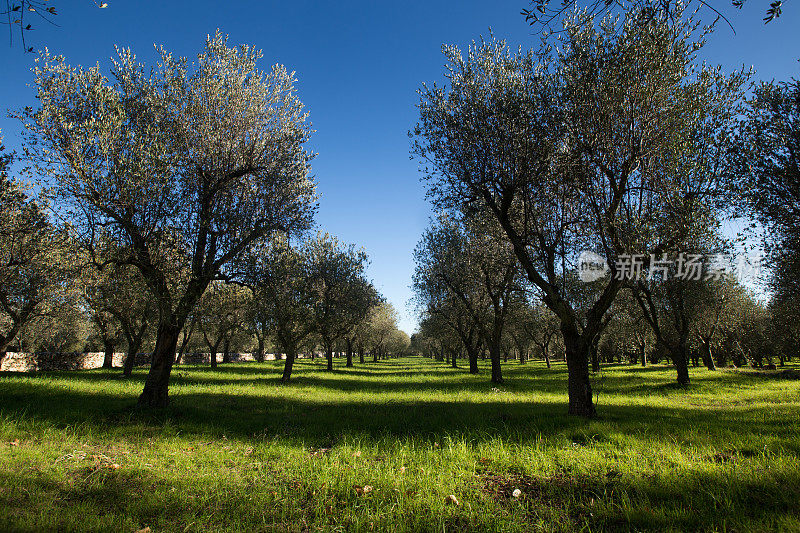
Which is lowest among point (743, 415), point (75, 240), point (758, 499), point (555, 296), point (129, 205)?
point (743, 415)

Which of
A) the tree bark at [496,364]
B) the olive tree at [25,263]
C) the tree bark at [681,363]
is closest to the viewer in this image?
the olive tree at [25,263]

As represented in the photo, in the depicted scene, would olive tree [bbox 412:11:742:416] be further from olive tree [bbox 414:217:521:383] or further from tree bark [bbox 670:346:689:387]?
tree bark [bbox 670:346:689:387]

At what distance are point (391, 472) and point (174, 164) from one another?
13.7 m

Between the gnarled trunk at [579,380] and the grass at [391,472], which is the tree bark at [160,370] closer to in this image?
the grass at [391,472]

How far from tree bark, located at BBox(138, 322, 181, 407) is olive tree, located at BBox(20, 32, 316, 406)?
0.04 meters

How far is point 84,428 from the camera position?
9711mm

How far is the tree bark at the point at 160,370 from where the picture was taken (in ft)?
43.5

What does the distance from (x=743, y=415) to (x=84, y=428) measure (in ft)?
71.7

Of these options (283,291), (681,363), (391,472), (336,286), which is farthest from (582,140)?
(336,286)

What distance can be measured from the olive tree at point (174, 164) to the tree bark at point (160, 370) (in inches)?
1.5

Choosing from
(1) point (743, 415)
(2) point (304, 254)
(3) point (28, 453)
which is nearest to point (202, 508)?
(3) point (28, 453)

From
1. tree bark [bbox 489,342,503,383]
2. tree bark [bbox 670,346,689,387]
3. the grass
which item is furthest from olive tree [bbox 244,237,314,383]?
tree bark [bbox 670,346,689,387]

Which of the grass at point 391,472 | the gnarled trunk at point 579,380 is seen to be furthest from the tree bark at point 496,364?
the gnarled trunk at point 579,380

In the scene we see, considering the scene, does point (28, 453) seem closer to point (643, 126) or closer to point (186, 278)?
point (186, 278)
